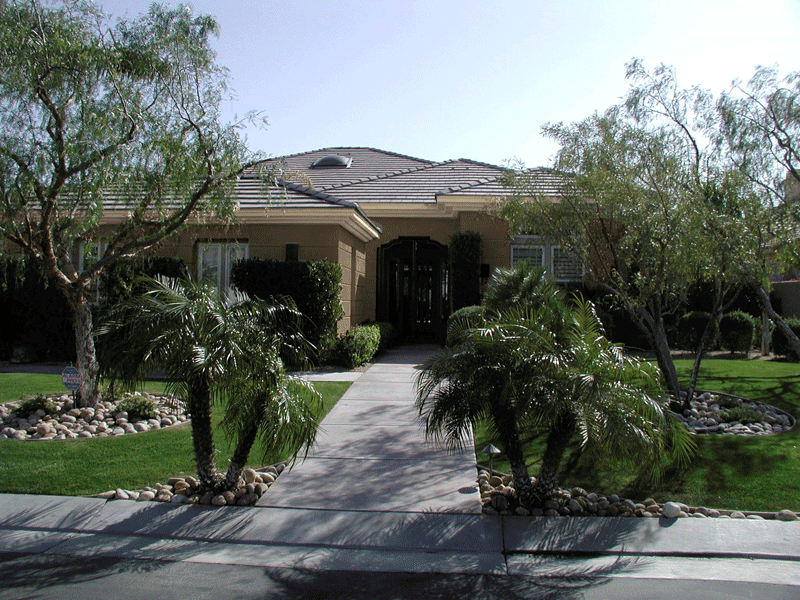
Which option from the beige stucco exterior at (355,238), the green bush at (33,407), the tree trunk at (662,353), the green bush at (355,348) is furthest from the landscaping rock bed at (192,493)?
the green bush at (355,348)

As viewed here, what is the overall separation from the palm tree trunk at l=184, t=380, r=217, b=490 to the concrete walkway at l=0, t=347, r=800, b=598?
310 mm

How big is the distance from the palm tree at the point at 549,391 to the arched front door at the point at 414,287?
12.4 meters

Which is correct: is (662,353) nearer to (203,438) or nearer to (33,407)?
(203,438)

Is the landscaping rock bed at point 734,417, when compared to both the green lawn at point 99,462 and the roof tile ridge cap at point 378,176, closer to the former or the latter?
the green lawn at point 99,462

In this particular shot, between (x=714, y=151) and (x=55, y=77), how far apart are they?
9.83 m

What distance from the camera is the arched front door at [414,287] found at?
59.2 ft

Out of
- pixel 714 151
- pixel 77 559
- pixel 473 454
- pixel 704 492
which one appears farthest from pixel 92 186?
pixel 714 151

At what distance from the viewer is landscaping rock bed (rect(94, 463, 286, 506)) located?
17.7 feet

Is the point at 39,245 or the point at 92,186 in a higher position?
the point at 92,186

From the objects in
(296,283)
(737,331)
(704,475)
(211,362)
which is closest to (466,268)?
(296,283)

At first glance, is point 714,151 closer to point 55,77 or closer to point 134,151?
point 134,151

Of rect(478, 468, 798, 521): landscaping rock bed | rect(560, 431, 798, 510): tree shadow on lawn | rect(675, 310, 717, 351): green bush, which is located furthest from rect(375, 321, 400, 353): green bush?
rect(478, 468, 798, 521): landscaping rock bed

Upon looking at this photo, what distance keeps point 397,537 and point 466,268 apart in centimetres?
1190

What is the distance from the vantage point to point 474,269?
16.2m
